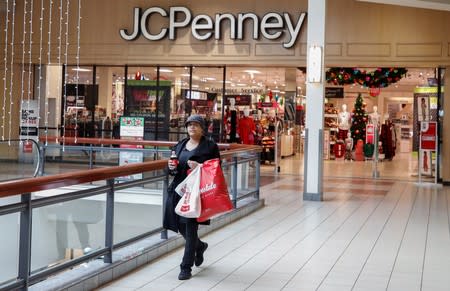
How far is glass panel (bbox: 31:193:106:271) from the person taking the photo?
4781mm

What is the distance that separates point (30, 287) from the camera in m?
4.43

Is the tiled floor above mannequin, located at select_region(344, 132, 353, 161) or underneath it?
underneath

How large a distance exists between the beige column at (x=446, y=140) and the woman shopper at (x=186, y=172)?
10532 mm

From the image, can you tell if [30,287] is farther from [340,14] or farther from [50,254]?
[340,14]

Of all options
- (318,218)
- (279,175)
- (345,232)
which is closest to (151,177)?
(345,232)

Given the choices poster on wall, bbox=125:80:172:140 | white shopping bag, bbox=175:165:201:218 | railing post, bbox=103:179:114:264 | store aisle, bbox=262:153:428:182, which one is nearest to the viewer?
white shopping bag, bbox=175:165:201:218

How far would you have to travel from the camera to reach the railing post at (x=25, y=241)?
4.18 m

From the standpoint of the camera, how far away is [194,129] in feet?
18.2

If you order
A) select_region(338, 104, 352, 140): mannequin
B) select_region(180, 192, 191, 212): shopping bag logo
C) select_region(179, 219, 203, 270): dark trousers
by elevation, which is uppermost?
select_region(338, 104, 352, 140): mannequin

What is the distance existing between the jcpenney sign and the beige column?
364 cm

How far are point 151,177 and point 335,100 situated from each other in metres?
23.4

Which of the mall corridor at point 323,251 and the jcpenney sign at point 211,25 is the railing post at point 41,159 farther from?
the jcpenney sign at point 211,25

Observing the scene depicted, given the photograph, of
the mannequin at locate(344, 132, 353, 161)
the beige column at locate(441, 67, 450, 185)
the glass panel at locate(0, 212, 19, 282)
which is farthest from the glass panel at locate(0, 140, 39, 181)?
the mannequin at locate(344, 132, 353, 161)

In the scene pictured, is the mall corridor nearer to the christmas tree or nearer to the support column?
the support column
